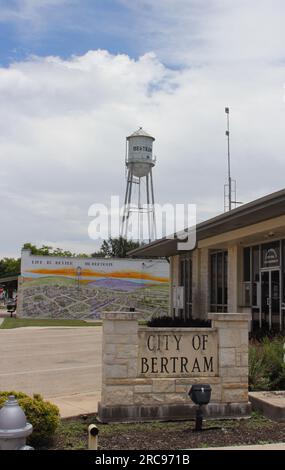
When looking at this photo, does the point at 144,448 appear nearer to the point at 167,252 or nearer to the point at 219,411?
the point at 219,411

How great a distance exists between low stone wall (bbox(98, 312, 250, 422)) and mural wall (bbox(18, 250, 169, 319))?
107 ft

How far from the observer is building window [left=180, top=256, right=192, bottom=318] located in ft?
95.8

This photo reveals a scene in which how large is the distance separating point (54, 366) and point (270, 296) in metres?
8.74

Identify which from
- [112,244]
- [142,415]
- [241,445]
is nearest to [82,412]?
[142,415]

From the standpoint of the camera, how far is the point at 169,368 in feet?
27.6

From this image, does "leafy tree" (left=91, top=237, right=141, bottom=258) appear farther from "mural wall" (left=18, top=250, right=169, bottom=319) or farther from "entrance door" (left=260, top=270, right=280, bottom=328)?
"entrance door" (left=260, top=270, right=280, bottom=328)

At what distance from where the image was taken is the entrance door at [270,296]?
1977 centimetres

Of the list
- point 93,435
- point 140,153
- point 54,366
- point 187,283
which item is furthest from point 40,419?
point 140,153

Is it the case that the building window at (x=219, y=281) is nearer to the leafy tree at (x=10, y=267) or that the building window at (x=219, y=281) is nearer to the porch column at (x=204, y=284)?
the porch column at (x=204, y=284)

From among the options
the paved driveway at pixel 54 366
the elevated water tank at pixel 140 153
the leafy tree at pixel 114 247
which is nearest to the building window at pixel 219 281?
the paved driveway at pixel 54 366

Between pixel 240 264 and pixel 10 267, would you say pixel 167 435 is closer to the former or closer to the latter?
pixel 240 264
